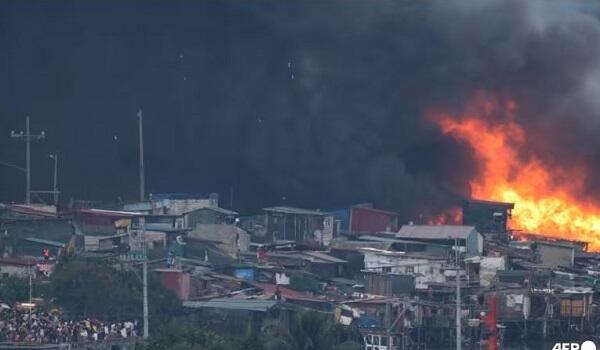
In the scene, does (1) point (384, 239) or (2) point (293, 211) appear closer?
(1) point (384, 239)

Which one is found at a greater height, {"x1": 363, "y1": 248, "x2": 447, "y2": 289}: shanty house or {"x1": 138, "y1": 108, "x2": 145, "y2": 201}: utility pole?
{"x1": 138, "y1": 108, "x2": 145, "y2": 201}: utility pole

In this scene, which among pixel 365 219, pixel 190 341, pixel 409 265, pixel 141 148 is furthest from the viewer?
pixel 141 148

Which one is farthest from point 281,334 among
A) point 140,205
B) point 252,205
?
point 252,205

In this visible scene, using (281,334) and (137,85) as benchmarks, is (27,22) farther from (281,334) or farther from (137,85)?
(281,334)

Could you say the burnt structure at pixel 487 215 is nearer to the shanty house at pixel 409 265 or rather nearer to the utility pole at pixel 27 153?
the shanty house at pixel 409 265

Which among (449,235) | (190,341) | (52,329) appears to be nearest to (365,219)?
(449,235)

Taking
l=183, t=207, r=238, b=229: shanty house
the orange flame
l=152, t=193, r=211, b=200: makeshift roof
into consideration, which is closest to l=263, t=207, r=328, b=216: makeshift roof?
l=183, t=207, r=238, b=229: shanty house

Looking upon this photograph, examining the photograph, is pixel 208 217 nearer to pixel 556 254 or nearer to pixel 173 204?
pixel 173 204

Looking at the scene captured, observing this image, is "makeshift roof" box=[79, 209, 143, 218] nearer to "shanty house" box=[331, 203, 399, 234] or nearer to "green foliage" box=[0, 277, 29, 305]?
"shanty house" box=[331, 203, 399, 234]
